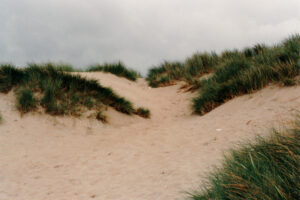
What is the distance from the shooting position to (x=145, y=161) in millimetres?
4184

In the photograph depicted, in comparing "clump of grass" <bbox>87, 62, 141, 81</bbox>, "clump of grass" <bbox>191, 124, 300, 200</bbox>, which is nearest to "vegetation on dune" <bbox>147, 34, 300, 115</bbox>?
"clump of grass" <bbox>87, 62, 141, 81</bbox>

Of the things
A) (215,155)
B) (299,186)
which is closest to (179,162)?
(215,155)

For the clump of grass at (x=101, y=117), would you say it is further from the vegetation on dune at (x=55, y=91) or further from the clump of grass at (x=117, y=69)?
the clump of grass at (x=117, y=69)

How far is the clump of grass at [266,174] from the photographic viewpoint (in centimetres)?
190

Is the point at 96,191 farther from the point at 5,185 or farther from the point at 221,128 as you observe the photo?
the point at 221,128

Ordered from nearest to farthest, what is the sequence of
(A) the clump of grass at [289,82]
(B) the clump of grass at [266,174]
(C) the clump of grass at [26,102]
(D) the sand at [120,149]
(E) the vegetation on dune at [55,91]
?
(B) the clump of grass at [266,174]
(D) the sand at [120,149]
(A) the clump of grass at [289,82]
(C) the clump of grass at [26,102]
(E) the vegetation on dune at [55,91]

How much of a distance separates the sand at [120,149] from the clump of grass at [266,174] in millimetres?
566

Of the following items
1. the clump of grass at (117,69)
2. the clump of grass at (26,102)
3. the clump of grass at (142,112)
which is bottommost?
the clump of grass at (142,112)

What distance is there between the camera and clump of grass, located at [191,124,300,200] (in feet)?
6.23

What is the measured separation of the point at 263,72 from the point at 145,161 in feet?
11.7

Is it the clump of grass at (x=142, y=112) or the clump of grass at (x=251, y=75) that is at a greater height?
the clump of grass at (x=251, y=75)

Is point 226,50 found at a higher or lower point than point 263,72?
higher

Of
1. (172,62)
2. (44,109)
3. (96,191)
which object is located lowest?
(96,191)

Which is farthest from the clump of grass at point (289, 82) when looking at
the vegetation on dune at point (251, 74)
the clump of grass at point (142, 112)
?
the clump of grass at point (142, 112)
